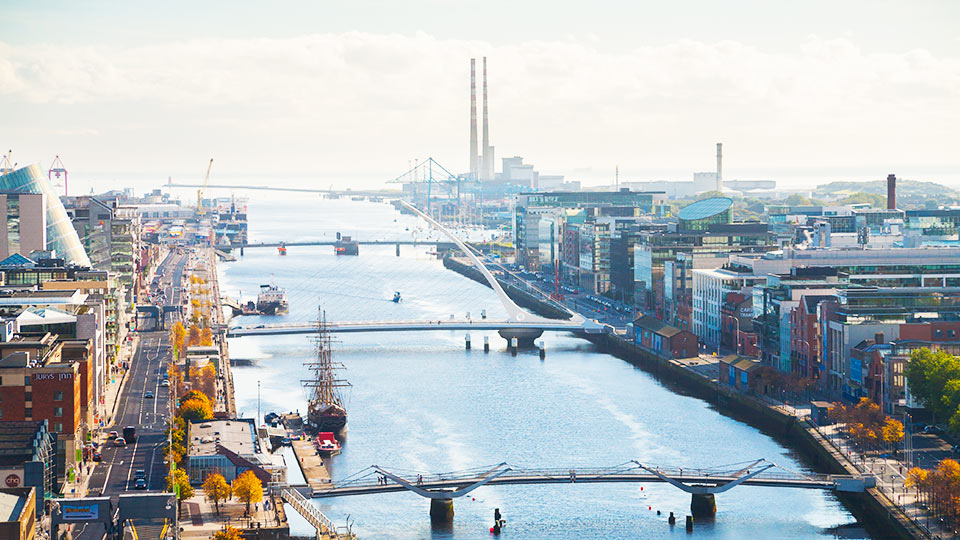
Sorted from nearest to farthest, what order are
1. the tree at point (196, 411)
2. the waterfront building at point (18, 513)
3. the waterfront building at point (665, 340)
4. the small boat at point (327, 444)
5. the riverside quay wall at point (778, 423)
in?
the waterfront building at point (18, 513) < the riverside quay wall at point (778, 423) < the tree at point (196, 411) < the small boat at point (327, 444) < the waterfront building at point (665, 340)

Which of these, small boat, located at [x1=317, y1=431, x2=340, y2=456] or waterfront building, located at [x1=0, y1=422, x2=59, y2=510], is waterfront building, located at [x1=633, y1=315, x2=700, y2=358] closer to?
small boat, located at [x1=317, y1=431, x2=340, y2=456]

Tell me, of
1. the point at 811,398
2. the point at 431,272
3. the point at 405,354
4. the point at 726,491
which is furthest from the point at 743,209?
the point at 726,491

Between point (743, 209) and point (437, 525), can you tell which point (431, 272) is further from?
point (437, 525)

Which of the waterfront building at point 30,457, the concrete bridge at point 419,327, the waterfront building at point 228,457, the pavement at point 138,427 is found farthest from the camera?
the concrete bridge at point 419,327

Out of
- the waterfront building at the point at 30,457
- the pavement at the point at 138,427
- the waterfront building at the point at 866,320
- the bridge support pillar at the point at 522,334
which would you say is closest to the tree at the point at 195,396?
the pavement at the point at 138,427

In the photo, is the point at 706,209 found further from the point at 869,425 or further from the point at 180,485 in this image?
the point at 180,485

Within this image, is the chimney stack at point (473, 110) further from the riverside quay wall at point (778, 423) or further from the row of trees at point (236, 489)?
the row of trees at point (236, 489)
